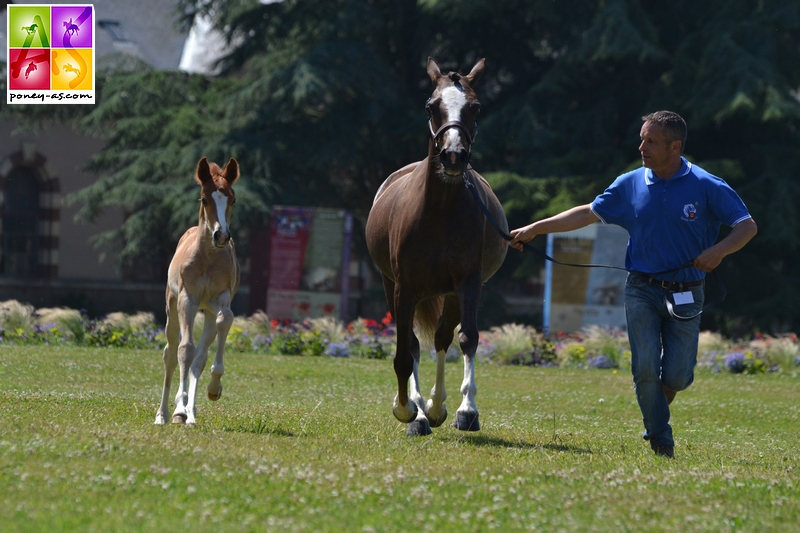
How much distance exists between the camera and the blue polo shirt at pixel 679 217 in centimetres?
716

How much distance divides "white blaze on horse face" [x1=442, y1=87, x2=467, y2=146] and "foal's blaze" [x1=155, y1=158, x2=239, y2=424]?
2.14m

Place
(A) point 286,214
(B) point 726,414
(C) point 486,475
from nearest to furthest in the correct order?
1. (C) point 486,475
2. (B) point 726,414
3. (A) point 286,214

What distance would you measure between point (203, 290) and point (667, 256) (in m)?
3.92

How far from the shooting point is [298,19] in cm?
2762

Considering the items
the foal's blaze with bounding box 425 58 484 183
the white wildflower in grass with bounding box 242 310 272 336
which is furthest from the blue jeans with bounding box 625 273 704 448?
the white wildflower in grass with bounding box 242 310 272 336

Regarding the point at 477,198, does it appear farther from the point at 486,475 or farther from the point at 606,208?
the point at 486,475

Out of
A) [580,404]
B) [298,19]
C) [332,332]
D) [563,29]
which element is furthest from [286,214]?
[580,404]

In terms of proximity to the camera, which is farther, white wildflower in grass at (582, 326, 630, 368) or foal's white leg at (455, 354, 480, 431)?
white wildflower in grass at (582, 326, 630, 368)

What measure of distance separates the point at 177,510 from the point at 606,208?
3973 millimetres

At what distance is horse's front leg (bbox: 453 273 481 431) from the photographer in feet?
25.6

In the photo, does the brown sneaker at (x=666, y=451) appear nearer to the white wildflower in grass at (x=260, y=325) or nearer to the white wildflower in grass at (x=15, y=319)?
the white wildflower in grass at (x=260, y=325)

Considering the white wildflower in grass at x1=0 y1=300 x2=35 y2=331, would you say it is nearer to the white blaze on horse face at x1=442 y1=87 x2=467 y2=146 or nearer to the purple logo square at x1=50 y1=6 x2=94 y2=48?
the purple logo square at x1=50 y1=6 x2=94 y2=48

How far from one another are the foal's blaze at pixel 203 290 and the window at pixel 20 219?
84.9 ft

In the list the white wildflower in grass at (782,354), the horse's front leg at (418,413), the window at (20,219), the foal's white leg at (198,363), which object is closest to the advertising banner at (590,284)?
the white wildflower in grass at (782,354)
